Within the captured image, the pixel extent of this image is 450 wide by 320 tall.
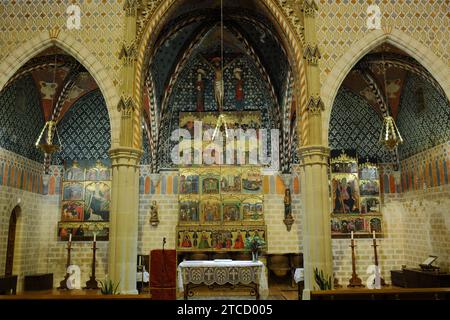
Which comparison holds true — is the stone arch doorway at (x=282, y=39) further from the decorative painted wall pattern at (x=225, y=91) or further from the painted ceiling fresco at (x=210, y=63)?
the decorative painted wall pattern at (x=225, y=91)

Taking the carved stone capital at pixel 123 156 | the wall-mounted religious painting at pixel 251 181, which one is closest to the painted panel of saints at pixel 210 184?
the wall-mounted religious painting at pixel 251 181

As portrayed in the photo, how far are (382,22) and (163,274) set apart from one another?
8.99m

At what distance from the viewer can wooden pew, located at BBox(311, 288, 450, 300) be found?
7180mm

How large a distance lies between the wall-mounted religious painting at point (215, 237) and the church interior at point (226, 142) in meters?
0.04

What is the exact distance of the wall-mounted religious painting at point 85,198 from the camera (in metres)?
16.2

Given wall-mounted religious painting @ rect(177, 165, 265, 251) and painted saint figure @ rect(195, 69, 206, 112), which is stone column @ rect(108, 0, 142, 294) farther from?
painted saint figure @ rect(195, 69, 206, 112)

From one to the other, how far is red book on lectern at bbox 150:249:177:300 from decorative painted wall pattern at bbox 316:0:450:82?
6.52m

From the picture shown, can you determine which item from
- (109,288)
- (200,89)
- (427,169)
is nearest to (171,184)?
(200,89)

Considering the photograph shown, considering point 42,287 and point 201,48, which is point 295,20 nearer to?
point 201,48

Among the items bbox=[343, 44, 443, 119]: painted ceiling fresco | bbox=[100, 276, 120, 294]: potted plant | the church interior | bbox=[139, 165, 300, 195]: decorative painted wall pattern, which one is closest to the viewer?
bbox=[100, 276, 120, 294]: potted plant

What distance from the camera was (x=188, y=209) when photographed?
1625cm

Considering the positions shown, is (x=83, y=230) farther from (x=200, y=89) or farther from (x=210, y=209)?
(x=200, y=89)

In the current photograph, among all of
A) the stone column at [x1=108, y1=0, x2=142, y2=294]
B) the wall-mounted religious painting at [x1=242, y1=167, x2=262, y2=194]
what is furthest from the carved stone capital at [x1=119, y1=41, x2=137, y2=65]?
the wall-mounted religious painting at [x1=242, y1=167, x2=262, y2=194]

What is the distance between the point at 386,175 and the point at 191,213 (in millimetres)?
7881
